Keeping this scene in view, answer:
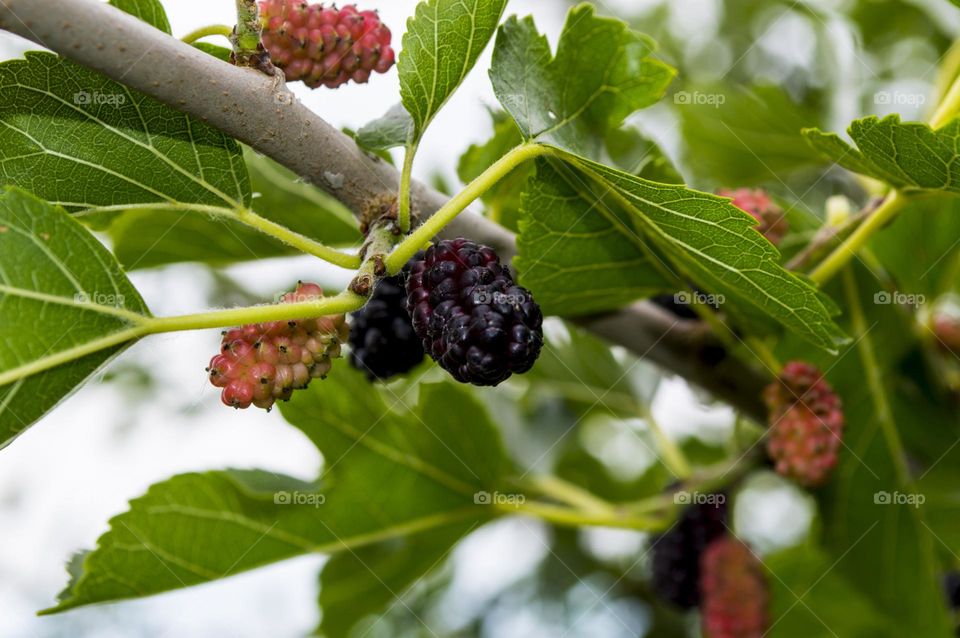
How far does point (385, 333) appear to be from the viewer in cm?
95

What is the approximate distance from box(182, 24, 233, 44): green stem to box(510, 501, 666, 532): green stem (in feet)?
2.43

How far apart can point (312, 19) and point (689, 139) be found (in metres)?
0.95

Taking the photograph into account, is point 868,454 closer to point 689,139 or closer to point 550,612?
point 689,139

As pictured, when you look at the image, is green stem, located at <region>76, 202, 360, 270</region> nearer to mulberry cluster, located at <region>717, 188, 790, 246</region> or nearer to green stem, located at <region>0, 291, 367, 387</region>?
green stem, located at <region>0, 291, 367, 387</region>

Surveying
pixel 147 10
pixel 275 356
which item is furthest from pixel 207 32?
pixel 275 356

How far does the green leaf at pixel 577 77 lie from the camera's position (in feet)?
2.69

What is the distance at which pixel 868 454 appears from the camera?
4.21 ft

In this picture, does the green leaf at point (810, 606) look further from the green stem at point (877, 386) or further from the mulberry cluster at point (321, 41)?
the mulberry cluster at point (321, 41)
